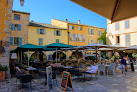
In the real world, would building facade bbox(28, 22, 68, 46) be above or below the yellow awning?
above

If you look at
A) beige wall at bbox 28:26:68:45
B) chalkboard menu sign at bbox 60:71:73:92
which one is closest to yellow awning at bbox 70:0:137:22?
chalkboard menu sign at bbox 60:71:73:92

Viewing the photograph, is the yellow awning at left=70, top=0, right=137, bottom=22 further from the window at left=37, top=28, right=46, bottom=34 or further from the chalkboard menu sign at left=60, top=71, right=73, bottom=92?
the window at left=37, top=28, right=46, bottom=34

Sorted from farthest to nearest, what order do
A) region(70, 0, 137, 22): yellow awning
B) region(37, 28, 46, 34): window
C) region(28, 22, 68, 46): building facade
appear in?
1. region(37, 28, 46, 34): window
2. region(28, 22, 68, 46): building facade
3. region(70, 0, 137, 22): yellow awning

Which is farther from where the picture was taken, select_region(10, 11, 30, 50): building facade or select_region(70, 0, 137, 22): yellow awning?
select_region(10, 11, 30, 50): building facade

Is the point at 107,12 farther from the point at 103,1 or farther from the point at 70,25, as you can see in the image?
the point at 70,25

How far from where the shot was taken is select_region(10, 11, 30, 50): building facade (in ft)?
65.6

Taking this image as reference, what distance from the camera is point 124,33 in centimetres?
2289

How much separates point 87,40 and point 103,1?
1016 inches

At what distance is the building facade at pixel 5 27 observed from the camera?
26.8 feet

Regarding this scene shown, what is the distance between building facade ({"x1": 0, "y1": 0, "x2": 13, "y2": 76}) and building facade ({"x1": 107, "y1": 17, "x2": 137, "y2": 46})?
66.1ft

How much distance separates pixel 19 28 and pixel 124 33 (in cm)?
1829

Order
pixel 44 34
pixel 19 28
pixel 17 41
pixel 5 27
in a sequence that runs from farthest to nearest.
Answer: pixel 44 34
pixel 19 28
pixel 17 41
pixel 5 27

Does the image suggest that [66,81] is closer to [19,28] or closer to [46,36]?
[19,28]

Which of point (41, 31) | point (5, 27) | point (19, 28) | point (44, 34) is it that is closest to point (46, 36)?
point (44, 34)
